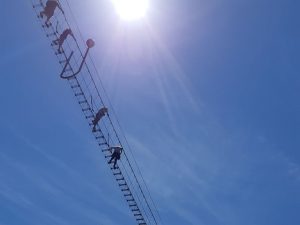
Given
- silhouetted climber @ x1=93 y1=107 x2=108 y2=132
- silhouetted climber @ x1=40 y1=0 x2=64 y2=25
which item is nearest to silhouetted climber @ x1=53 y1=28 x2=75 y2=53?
silhouetted climber @ x1=40 y1=0 x2=64 y2=25

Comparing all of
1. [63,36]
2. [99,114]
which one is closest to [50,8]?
[63,36]

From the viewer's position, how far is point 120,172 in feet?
292

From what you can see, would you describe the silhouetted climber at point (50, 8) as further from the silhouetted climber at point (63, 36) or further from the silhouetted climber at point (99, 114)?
the silhouetted climber at point (99, 114)

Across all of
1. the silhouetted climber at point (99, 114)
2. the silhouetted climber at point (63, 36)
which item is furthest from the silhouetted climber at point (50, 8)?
the silhouetted climber at point (99, 114)

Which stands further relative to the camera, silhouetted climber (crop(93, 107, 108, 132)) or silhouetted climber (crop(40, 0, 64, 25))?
silhouetted climber (crop(93, 107, 108, 132))

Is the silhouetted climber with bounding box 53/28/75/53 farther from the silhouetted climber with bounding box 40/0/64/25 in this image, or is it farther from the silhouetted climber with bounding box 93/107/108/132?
the silhouetted climber with bounding box 93/107/108/132

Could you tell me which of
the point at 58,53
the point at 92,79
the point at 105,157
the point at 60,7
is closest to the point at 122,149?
the point at 105,157

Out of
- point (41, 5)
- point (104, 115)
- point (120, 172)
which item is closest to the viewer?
point (41, 5)

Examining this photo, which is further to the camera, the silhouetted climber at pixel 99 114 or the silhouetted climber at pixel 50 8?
the silhouetted climber at pixel 99 114

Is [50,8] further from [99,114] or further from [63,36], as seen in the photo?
[99,114]

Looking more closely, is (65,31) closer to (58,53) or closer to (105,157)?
(58,53)

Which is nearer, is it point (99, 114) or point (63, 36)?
point (63, 36)

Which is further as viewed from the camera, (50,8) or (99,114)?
(99,114)

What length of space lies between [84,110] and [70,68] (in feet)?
25.2
